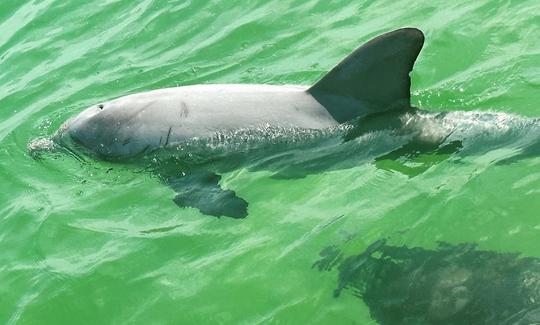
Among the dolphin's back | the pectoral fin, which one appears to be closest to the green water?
the pectoral fin

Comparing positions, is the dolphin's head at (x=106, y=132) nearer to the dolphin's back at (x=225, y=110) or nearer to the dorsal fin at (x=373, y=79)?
the dolphin's back at (x=225, y=110)

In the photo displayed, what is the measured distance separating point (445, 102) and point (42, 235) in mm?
3924

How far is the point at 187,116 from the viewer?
288 inches

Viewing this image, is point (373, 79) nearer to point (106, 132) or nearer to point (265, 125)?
point (265, 125)

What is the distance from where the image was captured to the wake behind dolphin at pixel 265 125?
6.47 m

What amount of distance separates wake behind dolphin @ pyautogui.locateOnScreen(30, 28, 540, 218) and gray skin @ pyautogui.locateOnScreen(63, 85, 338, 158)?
0.01 m

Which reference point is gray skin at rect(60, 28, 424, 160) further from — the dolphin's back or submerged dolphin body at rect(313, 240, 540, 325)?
submerged dolphin body at rect(313, 240, 540, 325)

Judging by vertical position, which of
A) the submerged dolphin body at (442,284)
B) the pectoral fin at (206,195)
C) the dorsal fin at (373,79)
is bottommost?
the submerged dolphin body at (442,284)

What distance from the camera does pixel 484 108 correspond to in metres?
6.85

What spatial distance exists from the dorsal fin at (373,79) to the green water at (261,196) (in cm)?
59

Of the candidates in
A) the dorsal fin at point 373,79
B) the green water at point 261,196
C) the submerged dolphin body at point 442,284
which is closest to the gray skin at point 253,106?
the dorsal fin at point 373,79

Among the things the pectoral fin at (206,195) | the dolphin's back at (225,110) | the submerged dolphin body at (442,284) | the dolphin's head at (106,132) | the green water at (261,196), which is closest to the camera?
the submerged dolphin body at (442,284)

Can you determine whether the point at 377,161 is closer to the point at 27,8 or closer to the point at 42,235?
the point at 42,235

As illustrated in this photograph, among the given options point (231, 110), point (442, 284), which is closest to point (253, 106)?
point (231, 110)
